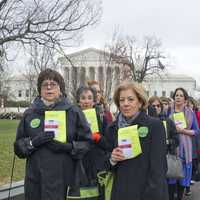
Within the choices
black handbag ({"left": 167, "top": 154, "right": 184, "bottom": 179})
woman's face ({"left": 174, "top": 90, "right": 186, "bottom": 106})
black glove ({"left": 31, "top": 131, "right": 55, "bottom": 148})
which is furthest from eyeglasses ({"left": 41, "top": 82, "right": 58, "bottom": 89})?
woman's face ({"left": 174, "top": 90, "right": 186, "bottom": 106})

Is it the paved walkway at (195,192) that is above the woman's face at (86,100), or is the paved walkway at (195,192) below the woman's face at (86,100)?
below

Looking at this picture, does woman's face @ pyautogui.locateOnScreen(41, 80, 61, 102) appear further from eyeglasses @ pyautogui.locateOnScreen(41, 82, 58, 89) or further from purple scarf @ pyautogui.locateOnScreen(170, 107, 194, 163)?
purple scarf @ pyautogui.locateOnScreen(170, 107, 194, 163)

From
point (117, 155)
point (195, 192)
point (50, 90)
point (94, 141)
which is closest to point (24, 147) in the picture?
point (50, 90)

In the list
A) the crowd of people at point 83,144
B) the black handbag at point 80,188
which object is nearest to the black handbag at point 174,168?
the crowd of people at point 83,144

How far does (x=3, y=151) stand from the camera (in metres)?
15.3

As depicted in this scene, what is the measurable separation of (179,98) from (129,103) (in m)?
3.92

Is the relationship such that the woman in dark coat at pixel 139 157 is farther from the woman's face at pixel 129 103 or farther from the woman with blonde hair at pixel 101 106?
the woman with blonde hair at pixel 101 106

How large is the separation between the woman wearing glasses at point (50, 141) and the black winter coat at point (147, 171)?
0.56 m

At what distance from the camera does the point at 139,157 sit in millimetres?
3893

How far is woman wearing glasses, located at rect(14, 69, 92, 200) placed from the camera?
421 centimetres

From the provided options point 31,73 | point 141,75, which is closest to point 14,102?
point 31,73

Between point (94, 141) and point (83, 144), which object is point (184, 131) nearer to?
point (94, 141)

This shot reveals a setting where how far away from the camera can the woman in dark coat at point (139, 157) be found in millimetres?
3803

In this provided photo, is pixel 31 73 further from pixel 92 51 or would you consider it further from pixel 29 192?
pixel 29 192
